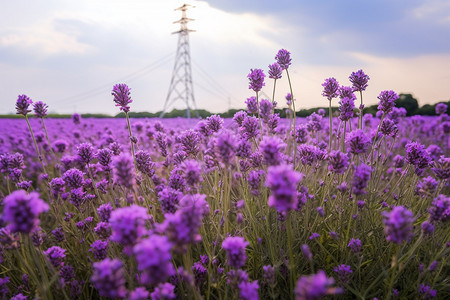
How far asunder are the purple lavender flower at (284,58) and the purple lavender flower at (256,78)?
9.8 inches

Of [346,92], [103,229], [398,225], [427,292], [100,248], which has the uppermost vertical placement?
[346,92]

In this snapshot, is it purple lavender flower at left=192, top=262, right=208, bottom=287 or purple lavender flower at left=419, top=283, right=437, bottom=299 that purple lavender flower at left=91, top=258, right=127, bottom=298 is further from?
purple lavender flower at left=419, top=283, right=437, bottom=299

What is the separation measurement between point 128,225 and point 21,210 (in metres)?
0.45

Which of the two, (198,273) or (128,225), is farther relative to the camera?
(198,273)

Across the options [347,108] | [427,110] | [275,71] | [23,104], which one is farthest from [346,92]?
[427,110]

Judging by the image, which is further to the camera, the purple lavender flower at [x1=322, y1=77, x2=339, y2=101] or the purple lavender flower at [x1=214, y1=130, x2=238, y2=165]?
the purple lavender flower at [x1=322, y1=77, x2=339, y2=101]

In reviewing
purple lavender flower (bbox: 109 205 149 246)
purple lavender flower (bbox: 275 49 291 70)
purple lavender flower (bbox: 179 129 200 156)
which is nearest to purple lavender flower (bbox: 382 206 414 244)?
purple lavender flower (bbox: 109 205 149 246)

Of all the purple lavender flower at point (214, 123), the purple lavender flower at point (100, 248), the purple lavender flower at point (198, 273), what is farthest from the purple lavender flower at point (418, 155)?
the purple lavender flower at point (100, 248)

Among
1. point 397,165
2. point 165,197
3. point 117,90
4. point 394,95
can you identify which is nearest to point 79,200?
point 117,90

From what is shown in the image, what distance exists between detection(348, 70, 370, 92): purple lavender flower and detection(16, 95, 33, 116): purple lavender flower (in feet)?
10.4

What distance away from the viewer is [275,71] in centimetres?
303

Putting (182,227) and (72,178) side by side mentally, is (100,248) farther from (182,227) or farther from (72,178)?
(182,227)

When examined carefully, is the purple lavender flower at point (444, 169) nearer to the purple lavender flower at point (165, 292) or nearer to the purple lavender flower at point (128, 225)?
the purple lavender flower at point (165, 292)

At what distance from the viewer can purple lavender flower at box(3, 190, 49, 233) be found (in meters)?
1.10
